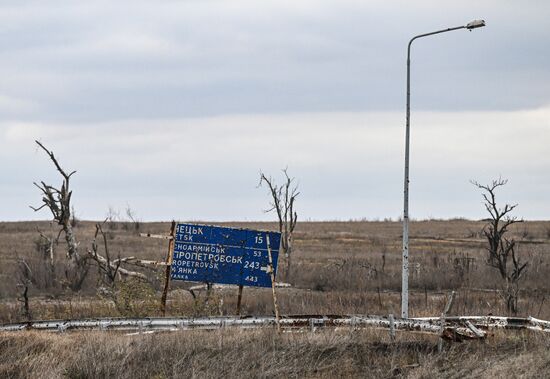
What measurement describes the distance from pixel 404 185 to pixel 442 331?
17.6 ft

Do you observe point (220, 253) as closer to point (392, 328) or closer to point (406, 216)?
point (406, 216)

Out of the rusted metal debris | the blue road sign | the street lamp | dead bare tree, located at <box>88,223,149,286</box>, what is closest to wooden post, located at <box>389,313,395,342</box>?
the rusted metal debris

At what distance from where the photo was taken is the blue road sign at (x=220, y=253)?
2217 cm

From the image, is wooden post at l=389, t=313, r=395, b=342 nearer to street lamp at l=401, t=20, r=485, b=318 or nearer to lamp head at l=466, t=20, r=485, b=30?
street lamp at l=401, t=20, r=485, b=318

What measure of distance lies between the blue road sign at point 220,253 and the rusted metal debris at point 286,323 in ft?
11.5

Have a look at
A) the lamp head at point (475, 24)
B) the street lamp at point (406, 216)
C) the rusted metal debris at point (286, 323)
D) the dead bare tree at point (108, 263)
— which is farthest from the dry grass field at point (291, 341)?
the lamp head at point (475, 24)

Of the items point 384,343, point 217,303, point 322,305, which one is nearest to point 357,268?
point 322,305

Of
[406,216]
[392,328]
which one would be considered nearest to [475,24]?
[406,216]

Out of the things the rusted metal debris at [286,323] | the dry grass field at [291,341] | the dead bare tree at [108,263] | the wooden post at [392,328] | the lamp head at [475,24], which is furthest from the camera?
the dead bare tree at [108,263]

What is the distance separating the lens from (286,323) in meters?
18.6

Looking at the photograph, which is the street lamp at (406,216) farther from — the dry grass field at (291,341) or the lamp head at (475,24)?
the dry grass field at (291,341)

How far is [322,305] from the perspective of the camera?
27.1 m

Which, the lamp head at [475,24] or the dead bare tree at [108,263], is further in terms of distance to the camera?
the dead bare tree at [108,263]

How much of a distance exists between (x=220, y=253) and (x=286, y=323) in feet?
13.3
